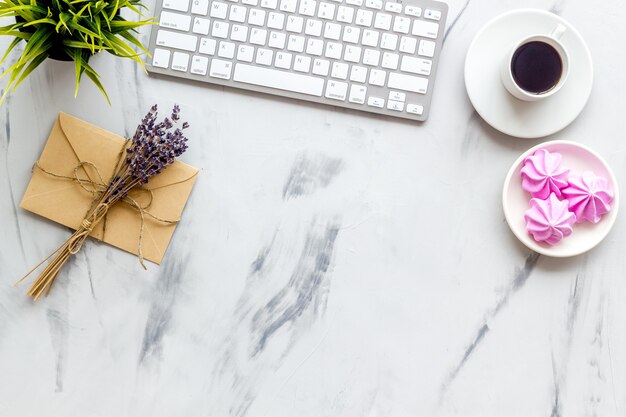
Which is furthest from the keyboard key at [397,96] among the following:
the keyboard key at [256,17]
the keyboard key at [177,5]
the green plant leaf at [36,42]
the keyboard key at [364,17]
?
the green plant leaf at [36,42]

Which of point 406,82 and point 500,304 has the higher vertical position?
point 406,82

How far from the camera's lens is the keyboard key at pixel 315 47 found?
2.74 feet

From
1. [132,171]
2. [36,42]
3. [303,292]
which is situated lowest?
[303,292]

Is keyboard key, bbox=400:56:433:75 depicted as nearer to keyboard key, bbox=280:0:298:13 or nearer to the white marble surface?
the white marble surface

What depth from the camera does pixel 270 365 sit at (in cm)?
86

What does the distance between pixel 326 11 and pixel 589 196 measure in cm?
44

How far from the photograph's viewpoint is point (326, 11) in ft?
2.74

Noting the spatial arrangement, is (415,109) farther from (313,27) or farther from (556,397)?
(556,397)

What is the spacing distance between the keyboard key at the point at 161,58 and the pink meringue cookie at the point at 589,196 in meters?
0.57

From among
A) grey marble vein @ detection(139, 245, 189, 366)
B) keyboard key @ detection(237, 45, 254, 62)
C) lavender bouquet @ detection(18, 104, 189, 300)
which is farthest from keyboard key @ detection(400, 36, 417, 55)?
grey marble vein @ detection(139, 245, 189, 366)

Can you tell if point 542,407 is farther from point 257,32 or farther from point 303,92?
point 257,32

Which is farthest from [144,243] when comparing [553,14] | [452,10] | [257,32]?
[553,14]

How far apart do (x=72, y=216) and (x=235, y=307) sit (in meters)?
0.26

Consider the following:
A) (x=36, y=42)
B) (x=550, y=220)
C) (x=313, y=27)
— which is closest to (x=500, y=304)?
(x=550, y=220)
